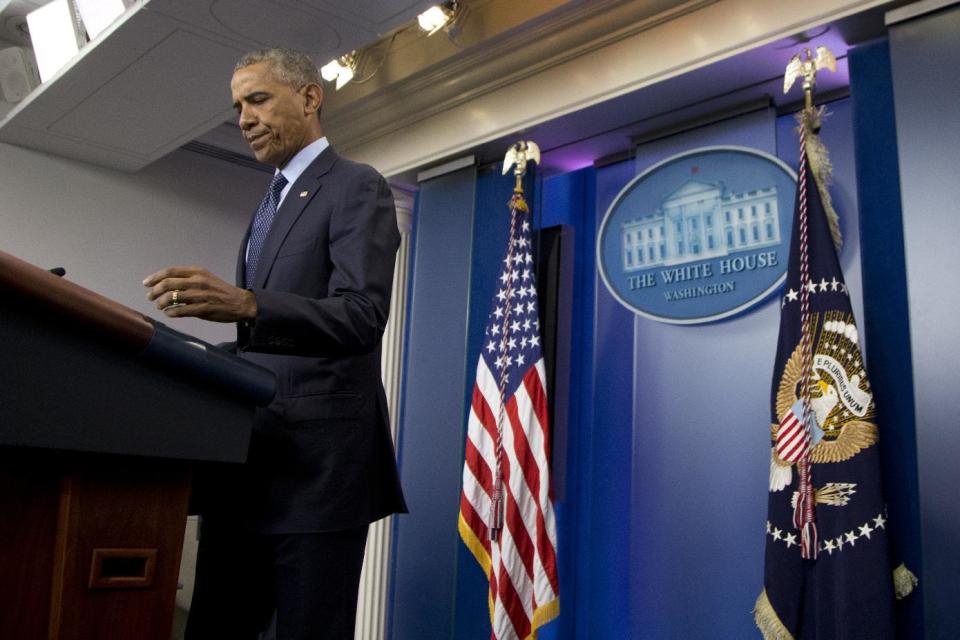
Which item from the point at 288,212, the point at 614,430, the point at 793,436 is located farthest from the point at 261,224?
the point at 614,430

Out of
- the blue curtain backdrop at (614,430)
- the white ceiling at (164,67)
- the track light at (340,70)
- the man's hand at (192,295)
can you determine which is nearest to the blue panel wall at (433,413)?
the blue curtain backdrop at (614,430)

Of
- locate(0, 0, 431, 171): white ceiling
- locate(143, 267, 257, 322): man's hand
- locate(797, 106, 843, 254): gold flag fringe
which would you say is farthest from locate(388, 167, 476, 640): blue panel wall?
locate(143, 267, 257, 322): man's hand

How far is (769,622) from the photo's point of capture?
229 centimetres

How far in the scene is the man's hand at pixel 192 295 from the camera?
0.91 metres

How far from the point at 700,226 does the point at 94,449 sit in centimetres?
261

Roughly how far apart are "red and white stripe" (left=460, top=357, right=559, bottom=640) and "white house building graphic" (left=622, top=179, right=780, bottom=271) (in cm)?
62

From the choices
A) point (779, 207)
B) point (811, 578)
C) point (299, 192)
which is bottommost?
point (811, 578)

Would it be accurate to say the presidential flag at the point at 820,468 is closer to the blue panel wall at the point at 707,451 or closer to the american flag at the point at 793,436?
the american flag at the point at 793,436

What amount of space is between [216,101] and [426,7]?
1.17 m

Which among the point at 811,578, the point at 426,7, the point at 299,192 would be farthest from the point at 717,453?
the point at 299,192

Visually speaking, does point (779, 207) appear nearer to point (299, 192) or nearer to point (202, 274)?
point (299, 192)

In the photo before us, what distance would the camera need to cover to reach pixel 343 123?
4102mm

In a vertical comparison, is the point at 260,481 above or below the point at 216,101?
below

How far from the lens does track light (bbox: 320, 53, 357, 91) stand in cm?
363
